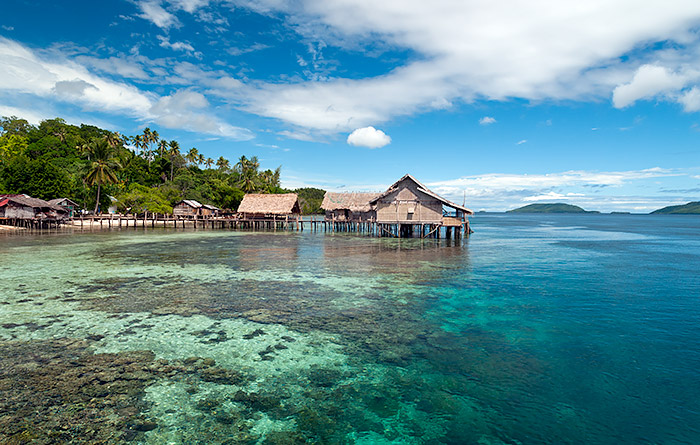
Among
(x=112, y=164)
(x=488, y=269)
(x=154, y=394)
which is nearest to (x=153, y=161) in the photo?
(x=112, y=164)

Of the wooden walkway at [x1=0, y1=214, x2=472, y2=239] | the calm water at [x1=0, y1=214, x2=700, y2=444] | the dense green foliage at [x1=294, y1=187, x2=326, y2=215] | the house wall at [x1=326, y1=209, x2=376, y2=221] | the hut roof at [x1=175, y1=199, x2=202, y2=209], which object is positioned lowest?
the calm water at [x1=0, y1=214, x2=700, y2=444]

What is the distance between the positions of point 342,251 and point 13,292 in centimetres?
1681

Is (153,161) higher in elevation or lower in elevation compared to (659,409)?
higher

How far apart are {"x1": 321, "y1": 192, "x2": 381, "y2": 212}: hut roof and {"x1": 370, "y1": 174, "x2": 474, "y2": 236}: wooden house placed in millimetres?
11250

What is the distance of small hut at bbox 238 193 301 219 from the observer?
50469 millimetres

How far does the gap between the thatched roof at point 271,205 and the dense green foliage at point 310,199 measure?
141 ft

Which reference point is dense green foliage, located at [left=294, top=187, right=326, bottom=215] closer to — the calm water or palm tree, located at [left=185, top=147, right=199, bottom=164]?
palm tree, located at [left=185, top=147, right=199, bottom=164]

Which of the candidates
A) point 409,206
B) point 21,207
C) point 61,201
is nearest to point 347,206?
point 409,206

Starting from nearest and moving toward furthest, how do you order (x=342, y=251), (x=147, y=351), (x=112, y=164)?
(x=147, y=351), (x=342, y=251), (x=112, y=164)

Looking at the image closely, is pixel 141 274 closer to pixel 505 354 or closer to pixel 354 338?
pixel 354 338

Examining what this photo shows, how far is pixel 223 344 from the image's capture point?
25.8 ft

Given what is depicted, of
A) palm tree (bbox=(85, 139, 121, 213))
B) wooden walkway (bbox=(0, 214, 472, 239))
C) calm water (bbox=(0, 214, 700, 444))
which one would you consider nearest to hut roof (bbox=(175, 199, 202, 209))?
wooden walkway (bbox=(0, 214, 472, 239))

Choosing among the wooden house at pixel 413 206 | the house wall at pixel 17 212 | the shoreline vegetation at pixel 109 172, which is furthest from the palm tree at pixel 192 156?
the wooden house at pixel 413 206

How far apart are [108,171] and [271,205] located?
2107cm
